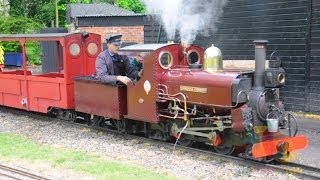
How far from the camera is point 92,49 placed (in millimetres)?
11250

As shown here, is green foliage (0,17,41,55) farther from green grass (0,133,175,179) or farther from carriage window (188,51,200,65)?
carriage window (188,51,200,65)

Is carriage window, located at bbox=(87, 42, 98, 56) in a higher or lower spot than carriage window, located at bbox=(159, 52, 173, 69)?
higher

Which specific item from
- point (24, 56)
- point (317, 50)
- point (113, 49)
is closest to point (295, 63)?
point (317, 50)

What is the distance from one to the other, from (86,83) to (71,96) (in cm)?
89

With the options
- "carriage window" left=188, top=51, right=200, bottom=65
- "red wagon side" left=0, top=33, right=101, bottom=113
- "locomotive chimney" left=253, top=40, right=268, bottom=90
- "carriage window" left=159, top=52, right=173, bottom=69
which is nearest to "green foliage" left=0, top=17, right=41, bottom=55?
"red wagon side" left=0, top=33, right=101, bottom=113

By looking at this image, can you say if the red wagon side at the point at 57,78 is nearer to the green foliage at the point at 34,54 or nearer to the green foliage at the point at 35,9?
the green foliage at the point at 34,54

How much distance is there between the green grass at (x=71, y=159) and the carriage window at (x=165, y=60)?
181 centimetres

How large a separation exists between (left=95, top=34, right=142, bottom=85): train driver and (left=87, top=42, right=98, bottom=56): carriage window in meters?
1.76

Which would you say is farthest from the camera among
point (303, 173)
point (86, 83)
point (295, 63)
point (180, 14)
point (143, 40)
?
point (143, 40)

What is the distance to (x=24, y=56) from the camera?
1170 centimetres

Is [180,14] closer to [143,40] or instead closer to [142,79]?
[142,79]

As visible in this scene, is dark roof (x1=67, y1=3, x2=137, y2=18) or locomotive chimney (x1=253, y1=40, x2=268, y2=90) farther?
dark roof (x1=67, y1=3, x2=137, y2=18)

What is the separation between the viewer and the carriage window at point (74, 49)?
35.1 ft

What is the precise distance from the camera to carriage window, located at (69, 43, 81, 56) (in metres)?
10.7
